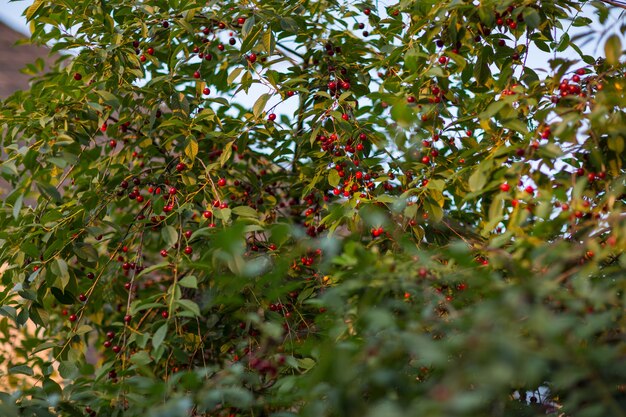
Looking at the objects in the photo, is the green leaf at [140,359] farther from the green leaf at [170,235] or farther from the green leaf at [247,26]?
the green leaf at [247,26]

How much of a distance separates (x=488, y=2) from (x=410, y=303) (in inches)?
27.4

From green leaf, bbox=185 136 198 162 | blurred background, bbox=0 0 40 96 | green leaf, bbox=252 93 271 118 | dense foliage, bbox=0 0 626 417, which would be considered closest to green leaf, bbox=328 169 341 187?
dense foliage, bbox=0 0 626 417

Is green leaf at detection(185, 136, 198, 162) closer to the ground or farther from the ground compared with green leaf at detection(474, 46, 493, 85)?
closer to the ground

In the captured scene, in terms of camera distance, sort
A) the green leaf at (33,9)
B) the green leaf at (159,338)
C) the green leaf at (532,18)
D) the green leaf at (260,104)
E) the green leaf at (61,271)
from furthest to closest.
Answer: the green leaf at (33,9), the green leaf at (260,104), the green leaf at (61,271), the green leaf at (532,18), the green leaf at (159,338)

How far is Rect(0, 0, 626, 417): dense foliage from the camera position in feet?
3.93

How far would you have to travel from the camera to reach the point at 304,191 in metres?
1.89

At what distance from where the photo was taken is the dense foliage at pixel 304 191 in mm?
1198

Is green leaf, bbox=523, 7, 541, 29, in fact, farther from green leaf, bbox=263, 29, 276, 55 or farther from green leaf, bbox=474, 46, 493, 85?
green leaf, bbox=263, 29, 276, 55

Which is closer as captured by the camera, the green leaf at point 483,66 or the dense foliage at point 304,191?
the dense foliage at point 304,191

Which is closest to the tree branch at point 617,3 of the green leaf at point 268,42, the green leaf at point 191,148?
the green leaf at point 268,42

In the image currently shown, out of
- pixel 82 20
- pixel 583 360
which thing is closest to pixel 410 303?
pixel 583 360

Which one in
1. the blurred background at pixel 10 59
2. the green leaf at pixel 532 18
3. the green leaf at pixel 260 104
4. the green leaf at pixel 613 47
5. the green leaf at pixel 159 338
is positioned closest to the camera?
the green leaf at pixel 613 47

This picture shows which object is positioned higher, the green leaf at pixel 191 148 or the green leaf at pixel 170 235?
the green leaf at pixel 191 148

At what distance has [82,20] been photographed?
193 centimetres
